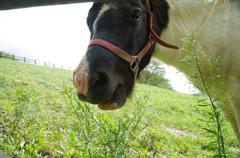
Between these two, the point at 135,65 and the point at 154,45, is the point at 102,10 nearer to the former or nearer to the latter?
the point at 135,65

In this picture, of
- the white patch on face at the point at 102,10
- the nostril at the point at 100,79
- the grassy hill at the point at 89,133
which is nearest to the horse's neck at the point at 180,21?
the grassy hill at the point at 89,133

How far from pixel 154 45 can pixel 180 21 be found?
337 millimetres

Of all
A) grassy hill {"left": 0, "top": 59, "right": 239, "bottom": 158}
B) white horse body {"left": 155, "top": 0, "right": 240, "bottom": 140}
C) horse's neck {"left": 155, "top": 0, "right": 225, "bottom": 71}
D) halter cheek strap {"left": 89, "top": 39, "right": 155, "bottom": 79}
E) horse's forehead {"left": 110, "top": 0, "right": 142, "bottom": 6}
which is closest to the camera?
grassy hill {"left": 0, "top": 59, "right": 239, "bottom": 158}

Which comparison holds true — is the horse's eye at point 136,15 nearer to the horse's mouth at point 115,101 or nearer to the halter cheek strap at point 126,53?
the halter cheek strap at point 126,53

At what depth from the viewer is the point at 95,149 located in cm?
265

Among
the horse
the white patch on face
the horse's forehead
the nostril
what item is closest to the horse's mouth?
the horse

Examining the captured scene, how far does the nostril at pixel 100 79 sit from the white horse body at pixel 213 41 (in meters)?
0.65

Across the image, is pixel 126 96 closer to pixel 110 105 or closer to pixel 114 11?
pixel 110 105

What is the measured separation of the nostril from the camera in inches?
94.5

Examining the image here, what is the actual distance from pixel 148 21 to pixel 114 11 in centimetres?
42

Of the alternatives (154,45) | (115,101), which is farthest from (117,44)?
(154,45)

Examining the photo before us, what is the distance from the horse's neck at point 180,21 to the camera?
318 cm

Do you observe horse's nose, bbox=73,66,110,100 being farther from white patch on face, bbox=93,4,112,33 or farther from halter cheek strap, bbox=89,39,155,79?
white patch on face, bbox=93,4,112,33

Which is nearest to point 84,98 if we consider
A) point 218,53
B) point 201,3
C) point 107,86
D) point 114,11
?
point 107,86
